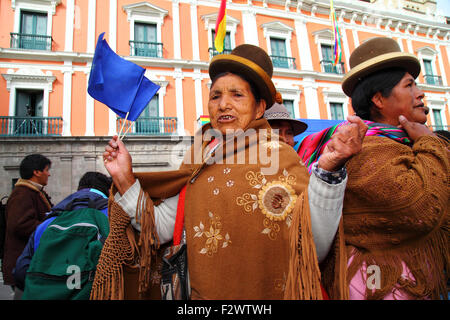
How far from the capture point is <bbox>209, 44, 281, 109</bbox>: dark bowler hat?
5.21 ft

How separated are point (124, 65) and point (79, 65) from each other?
1236 cm

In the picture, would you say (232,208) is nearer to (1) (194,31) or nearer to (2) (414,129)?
(2) (414,129)

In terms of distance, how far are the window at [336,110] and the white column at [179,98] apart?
8.14 meters

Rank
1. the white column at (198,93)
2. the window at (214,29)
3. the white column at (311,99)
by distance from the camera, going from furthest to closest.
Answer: the white column at (311,99) → the window at (214,29) → the white column at (198,93)

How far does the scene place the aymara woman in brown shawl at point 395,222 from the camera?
45.7 inches

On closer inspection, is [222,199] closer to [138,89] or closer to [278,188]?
[278,188]

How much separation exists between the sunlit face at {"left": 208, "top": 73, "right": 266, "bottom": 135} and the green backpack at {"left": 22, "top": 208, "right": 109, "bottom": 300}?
48.8 inches

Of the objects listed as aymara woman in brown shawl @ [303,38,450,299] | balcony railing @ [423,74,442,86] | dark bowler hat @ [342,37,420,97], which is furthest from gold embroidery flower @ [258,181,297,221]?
balcony railing @ [423,74,442,86]

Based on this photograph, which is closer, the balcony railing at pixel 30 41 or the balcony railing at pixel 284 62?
the balcony railing at pixel 30 41

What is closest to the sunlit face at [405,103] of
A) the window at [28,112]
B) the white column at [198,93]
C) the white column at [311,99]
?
the white column at [198,93]

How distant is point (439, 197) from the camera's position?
45.6 inches

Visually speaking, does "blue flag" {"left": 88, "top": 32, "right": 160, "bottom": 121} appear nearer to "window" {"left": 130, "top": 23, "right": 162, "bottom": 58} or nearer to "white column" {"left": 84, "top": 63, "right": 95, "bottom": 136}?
"white column" {"left": 84, "top": 63, "right": 95, "bottom": 136}

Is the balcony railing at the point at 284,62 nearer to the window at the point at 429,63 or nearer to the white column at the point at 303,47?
the white column at the point at 303,47
